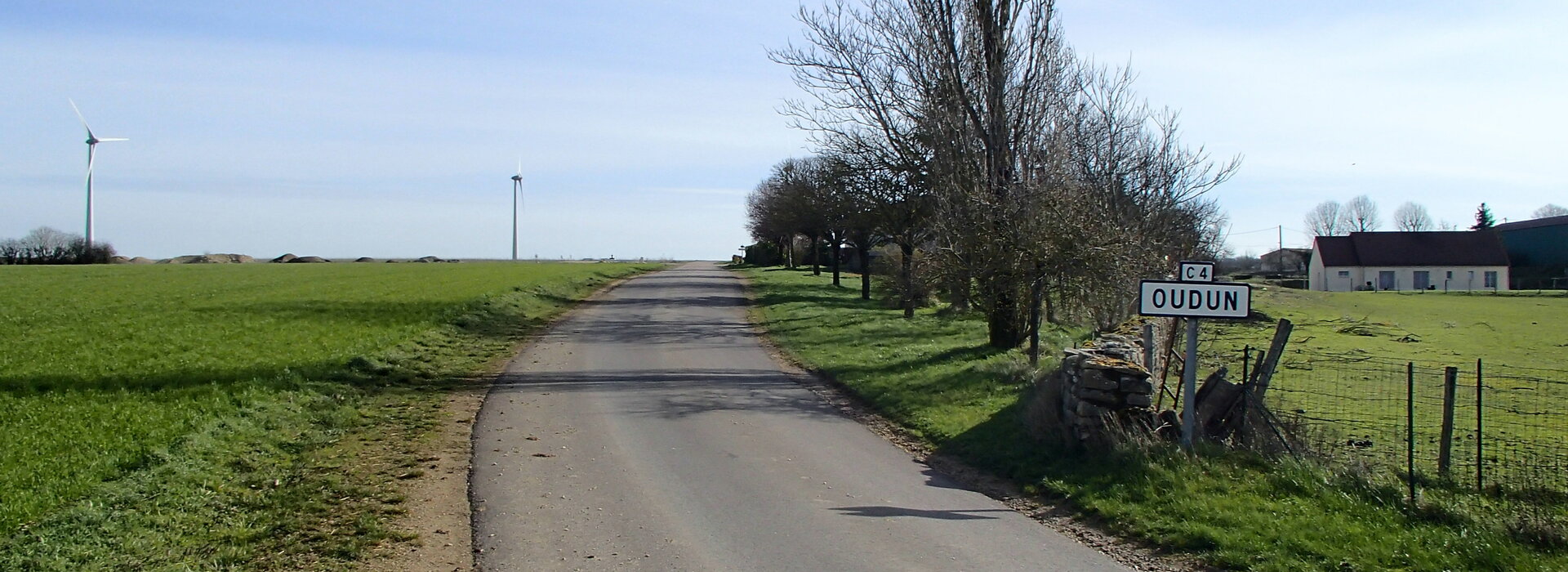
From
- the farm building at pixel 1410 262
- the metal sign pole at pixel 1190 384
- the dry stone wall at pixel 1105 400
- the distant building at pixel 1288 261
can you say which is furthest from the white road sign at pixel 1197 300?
the distant building at pixel 1288 261

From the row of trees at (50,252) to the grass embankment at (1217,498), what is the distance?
84586 mm

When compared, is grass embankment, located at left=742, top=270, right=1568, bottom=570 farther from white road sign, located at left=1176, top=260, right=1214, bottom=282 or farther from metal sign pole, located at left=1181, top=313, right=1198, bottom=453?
white road sign, located at left=1176, top=260, right=1214, bottom=282

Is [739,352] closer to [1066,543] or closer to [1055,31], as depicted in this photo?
[1055,31]

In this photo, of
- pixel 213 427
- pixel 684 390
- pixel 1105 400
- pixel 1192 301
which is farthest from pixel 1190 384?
pixel 213 427

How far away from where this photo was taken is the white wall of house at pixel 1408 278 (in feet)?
225

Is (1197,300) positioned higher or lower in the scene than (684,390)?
higher

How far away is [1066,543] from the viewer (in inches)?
282

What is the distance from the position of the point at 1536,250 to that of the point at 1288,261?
26627mm

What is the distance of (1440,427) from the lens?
13.5 meters

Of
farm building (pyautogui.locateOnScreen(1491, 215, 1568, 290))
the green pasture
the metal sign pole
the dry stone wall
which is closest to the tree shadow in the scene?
the dry stone wall

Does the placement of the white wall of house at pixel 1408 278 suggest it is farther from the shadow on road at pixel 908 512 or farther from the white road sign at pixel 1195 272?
the shadow on road at pixel 908 512

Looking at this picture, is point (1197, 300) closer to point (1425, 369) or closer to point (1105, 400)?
point (1105, 400)

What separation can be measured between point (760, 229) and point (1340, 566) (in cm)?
7399

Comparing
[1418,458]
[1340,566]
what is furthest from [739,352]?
[1340,566]
